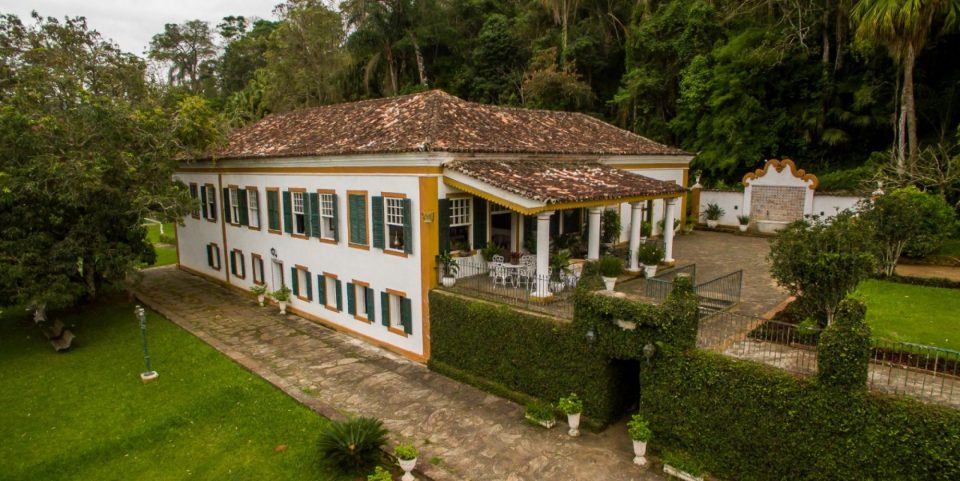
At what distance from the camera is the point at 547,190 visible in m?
13.5

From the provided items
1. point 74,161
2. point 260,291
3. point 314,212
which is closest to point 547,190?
point 314,212

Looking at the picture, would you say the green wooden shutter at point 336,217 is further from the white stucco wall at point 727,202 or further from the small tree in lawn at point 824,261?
the white stucco wall at point 727,202

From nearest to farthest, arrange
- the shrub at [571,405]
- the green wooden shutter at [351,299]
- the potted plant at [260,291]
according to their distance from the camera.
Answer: the shrub at [571,405], the green wooden shutter at [351,299], the potted plant at [260,291]

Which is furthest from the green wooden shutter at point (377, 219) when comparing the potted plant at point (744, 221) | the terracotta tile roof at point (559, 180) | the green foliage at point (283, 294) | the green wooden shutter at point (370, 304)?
the potted plant at point (744, 221)

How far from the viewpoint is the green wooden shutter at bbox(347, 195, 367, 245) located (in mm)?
16297

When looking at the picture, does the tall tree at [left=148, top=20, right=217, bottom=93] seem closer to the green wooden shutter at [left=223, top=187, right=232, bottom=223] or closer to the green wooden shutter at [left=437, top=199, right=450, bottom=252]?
the green wooden shutter at [left=223, top=187, right=232, bottom=223]

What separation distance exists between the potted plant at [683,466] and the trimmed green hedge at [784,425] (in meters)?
0.18

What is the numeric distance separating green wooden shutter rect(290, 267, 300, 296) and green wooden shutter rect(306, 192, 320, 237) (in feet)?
8.17

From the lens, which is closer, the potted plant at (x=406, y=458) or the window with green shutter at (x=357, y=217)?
the potted plant at (x=406, y=458)

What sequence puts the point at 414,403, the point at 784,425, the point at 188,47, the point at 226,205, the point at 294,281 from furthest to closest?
1. the point at 188,47
2. the point at 226,205
3. the point at 294,281
4. the point at 414,403
5. the point at 784,425

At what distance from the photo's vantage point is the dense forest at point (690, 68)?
25.1m

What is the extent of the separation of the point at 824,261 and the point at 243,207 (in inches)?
831

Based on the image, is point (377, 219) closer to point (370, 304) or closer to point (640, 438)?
point (370, 304)

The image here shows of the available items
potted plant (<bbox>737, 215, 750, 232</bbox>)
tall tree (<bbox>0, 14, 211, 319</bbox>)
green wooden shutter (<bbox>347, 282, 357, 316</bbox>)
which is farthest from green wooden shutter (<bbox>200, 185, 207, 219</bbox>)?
potted plant (<bbox>737, 215, 750, 232</bbox>)
